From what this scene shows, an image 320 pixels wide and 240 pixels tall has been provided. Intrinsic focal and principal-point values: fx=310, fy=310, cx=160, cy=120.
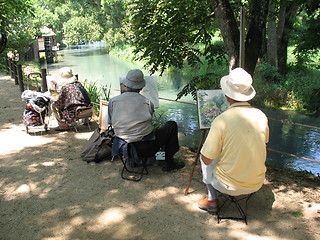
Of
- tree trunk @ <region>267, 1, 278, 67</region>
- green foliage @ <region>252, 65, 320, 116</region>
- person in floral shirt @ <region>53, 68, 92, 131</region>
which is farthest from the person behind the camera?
tree trunk @ <region>267, 1, 278, 67</region>

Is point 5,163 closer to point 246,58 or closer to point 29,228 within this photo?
point 29,228

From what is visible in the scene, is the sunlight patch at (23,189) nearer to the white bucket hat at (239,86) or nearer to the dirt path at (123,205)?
the dirt path at (123,205)

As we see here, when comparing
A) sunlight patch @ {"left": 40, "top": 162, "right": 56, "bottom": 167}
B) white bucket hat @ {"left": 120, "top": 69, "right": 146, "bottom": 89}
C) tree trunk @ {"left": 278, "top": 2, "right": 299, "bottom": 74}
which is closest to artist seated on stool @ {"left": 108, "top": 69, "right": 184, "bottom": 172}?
white bucket hat @ {"left": 120, "top": 69, "right": 146, "bottom": 89}

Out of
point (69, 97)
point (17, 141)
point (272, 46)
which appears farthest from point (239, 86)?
point (272, 46)

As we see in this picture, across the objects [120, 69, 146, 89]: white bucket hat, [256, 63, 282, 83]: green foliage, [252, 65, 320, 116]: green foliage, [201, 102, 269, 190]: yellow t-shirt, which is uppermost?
[120, 69, 146, 89]: white bucket hat

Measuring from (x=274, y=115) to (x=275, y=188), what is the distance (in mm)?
7943

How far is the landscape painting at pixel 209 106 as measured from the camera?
3.61 metres

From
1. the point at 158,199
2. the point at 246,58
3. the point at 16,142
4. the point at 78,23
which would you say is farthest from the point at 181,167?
the point at 78,23

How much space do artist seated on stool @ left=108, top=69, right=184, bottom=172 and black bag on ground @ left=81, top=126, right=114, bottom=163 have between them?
0.60m

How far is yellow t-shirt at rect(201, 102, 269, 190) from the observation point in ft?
8.84

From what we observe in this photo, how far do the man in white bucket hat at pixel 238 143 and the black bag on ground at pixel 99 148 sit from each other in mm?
1900

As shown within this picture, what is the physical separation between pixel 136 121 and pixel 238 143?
1378 millimetres

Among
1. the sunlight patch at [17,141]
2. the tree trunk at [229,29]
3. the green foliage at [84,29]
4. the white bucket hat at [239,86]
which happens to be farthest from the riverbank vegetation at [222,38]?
the green foliage at [84,29]

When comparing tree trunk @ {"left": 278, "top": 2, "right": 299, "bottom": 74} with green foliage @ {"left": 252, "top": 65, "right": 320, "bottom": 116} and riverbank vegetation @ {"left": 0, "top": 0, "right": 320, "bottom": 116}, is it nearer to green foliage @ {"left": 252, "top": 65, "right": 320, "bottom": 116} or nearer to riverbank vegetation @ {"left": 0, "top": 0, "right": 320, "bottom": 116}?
riverbank vegetation @ {"left": 0, "top": 0, "right": 320, "bottom": 116}
